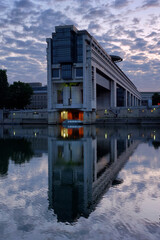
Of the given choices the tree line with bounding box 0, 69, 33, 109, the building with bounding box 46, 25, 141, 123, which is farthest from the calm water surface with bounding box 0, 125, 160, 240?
the tree line with bounding box 0, 69, 33, 109

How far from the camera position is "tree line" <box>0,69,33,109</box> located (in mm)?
119925

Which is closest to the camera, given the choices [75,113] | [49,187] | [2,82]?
[49,187]

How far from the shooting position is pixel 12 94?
128500 mm

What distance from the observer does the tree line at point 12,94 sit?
119925mm

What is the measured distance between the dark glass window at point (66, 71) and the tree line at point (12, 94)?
42.4m

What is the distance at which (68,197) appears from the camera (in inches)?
390

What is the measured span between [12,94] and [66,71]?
49.7 metres

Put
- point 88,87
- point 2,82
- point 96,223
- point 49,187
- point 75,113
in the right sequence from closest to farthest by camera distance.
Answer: point 96,223 < point 49,187 < point 88,87 < point 75,113 < point 2,82

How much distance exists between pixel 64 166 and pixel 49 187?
4.88 metres

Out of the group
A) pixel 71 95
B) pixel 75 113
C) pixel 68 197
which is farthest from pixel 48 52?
pixel 68 197

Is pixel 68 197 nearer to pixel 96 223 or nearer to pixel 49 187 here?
pixel 49 187

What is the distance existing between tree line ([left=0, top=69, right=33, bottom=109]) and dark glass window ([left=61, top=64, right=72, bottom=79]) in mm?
42393

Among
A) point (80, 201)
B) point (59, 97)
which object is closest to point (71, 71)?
point (59, 97)

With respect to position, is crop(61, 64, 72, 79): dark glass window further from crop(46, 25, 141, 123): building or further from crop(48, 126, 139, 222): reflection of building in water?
crop(48, 126, 139, 222): reflection of building in water
